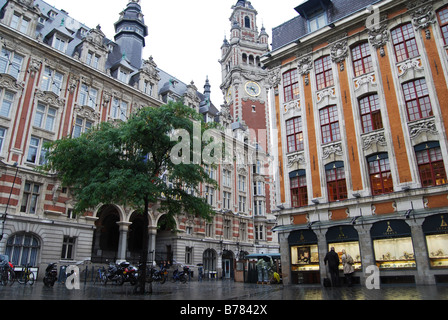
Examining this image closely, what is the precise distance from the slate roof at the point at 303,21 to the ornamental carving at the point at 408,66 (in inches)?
187

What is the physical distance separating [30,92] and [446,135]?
103 ft

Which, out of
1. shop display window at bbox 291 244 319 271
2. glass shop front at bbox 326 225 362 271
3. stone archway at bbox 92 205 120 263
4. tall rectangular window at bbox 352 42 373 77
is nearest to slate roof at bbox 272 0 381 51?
tall rectangular window at bbox 352 42 373 77

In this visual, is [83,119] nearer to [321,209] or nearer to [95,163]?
[95,163]

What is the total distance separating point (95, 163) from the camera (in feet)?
49.8

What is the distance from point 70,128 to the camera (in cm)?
3033

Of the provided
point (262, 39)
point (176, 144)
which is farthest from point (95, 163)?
point (262, 39)

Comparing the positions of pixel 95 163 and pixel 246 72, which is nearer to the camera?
pixel 95 163

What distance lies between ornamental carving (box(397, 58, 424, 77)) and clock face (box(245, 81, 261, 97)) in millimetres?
41486

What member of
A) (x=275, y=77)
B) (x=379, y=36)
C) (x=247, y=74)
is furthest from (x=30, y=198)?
(x=247, y=74)

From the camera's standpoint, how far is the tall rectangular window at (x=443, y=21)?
18.2 meters

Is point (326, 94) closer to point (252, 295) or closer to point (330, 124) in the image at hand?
point (330, 124)

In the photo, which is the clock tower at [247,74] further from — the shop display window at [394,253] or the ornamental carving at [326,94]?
the shop display window at [394,253]

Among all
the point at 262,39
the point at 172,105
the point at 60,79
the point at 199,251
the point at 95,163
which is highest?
the point at 262,39

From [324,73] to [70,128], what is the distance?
77.1ft
